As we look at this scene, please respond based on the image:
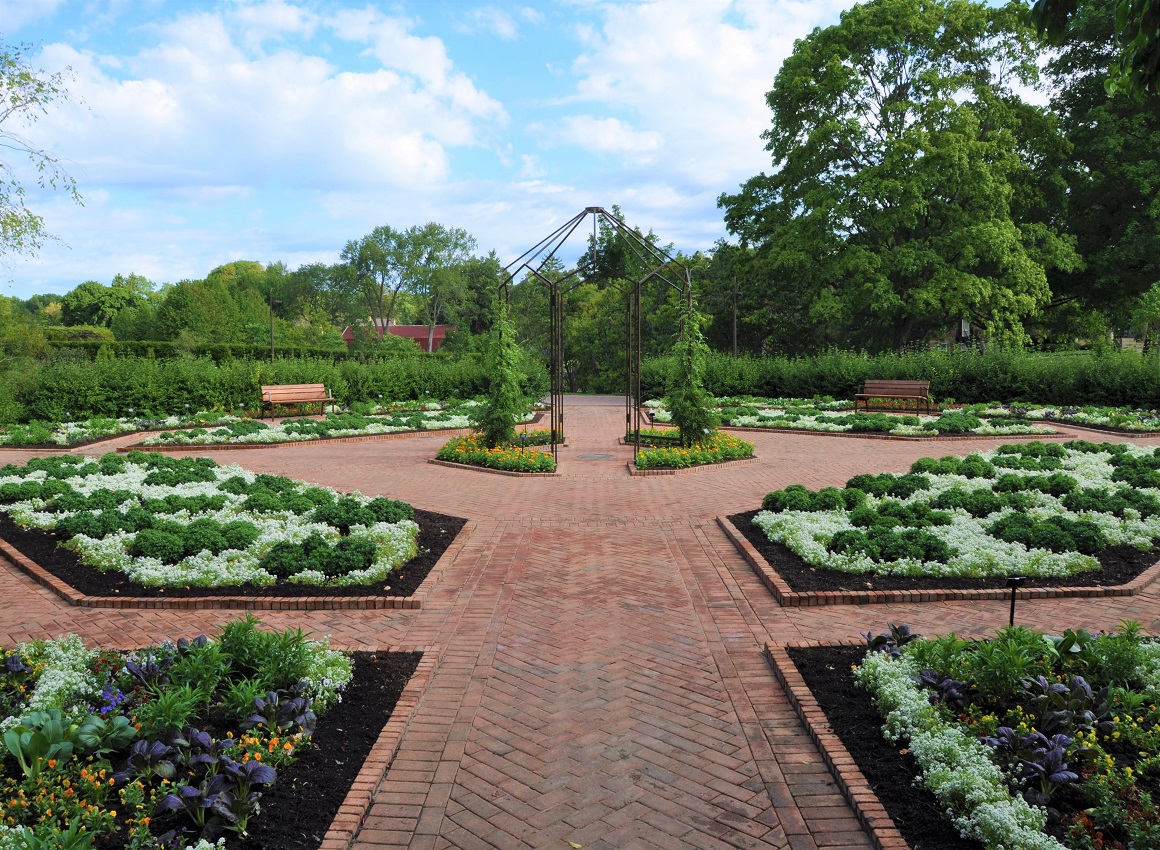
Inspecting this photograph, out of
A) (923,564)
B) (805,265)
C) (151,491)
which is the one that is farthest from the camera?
(805,265)

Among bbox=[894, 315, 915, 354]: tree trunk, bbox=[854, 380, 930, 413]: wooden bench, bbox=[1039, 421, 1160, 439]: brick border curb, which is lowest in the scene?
bbox=[1039, 421, 1160, 439]: brick border curb

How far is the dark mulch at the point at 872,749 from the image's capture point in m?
3.06

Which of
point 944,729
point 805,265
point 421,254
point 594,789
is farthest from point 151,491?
point 421,254

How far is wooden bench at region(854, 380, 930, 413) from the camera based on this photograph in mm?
19922

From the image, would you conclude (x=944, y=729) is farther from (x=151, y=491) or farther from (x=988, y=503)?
(x=151, y=491)

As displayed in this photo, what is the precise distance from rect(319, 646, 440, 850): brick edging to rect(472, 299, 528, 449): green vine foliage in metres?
8.45

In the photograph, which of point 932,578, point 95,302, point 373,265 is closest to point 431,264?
point 373,265

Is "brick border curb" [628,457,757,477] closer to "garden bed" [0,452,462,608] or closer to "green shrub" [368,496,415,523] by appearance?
"garden bed" [0,452,462,608]

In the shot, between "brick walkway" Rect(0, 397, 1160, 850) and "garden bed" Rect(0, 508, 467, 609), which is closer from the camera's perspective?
"brick walkway" Rect(0, 397, 1160, 850)

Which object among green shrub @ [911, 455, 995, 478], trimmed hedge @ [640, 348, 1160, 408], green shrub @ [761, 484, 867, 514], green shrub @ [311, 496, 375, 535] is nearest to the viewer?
green shrub @ [311, 496, 375, 535]

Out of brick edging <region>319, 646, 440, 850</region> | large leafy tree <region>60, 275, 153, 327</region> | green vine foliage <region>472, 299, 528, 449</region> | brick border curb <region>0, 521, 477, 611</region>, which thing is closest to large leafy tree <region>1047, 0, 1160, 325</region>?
green vine foliage <region>472, 299, 528, 449</region>

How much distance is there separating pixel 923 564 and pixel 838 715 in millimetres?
2807

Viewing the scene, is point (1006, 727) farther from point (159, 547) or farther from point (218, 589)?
point (159, 547)

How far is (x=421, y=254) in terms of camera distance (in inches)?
2458
